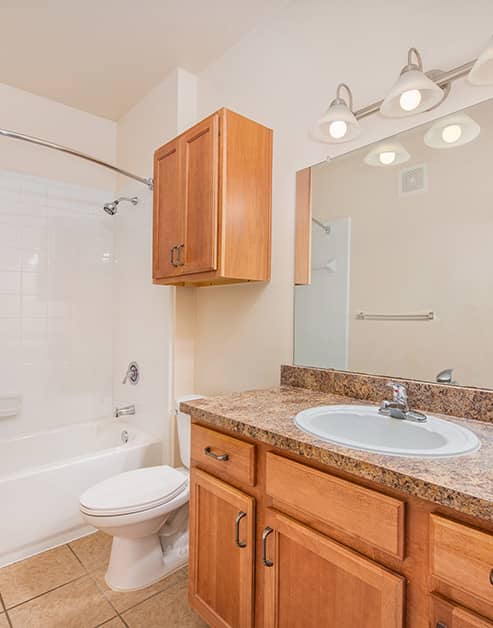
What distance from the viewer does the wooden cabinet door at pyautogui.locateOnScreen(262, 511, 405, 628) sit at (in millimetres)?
767

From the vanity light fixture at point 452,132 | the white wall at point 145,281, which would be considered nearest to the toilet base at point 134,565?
the white wall at point 145,281

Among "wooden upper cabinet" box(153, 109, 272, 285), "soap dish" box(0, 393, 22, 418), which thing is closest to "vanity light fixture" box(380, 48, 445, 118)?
"wooden upper cabinet" box(153, 109, 272, 285)

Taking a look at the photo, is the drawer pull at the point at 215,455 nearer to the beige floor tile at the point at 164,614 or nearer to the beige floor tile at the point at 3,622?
the beige floor tile at the point at 164,614

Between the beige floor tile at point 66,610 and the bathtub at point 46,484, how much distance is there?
340 millimetres

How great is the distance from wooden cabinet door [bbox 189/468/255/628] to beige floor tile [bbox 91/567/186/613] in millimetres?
410

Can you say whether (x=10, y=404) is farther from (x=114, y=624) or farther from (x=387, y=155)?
(x=387, y=155)

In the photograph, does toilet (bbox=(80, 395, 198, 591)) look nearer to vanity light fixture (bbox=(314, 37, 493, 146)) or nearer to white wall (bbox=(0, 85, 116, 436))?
white wall (bbox=(0, 85, 116, 436))

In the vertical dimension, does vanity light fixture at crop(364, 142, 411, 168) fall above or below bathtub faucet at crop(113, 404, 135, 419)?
above

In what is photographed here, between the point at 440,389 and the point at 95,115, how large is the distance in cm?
292

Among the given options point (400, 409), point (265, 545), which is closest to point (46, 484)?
point (265, 545)

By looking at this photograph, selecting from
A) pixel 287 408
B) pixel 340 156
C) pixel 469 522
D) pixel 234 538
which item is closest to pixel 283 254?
pixel 340 156

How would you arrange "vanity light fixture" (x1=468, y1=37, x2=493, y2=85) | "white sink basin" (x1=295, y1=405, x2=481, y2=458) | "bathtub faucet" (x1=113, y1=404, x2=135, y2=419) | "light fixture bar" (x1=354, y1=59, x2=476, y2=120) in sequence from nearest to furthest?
1. "white sink basin" (x1=295, y1=405, x2=481, y2=458)
2. "vanity light fixture" (x1=468, y1=37, x2=493, y2=85)
3. "light fixture bar" (x1=354, y1=59, x2=476, y2=120)
4. "bathtub faucet" (x1=113, y1=404, x2=135, y2=419)

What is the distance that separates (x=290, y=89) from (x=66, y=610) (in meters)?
2.45

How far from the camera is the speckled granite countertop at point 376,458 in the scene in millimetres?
645
